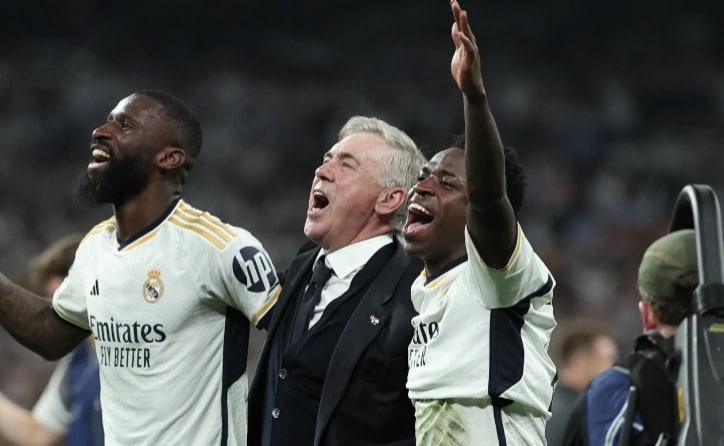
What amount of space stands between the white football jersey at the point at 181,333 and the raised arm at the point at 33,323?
1.13 feet

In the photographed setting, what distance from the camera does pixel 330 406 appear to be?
12.7 feet

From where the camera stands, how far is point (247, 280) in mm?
4109

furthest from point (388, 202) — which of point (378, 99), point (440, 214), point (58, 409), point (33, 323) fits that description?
point (378, 99)

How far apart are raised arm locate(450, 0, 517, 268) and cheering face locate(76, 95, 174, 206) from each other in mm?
1387

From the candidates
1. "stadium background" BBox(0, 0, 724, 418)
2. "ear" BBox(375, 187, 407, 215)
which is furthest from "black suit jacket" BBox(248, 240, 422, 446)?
"stadium background" BBox(0, 0, 724, 418)

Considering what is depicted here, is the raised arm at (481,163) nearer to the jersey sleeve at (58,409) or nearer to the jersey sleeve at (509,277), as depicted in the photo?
the jersey sleeve at (509,277)

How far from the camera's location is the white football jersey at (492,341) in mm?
3344

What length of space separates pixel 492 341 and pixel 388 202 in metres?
1.02

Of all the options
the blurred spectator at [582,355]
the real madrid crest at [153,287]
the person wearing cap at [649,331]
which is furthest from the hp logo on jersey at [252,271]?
the blurred spectator at [582,355]

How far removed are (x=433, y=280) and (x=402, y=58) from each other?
38.1 feet

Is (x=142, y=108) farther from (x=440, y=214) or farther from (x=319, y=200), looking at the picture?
(x=440, y=214)

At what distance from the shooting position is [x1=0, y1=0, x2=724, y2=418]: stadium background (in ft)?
41.2

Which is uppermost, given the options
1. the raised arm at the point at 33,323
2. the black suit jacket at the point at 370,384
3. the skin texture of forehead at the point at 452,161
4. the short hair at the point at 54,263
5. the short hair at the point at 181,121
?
the short hair at the point at 181,121

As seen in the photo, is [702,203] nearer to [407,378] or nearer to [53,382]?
[407,378]
